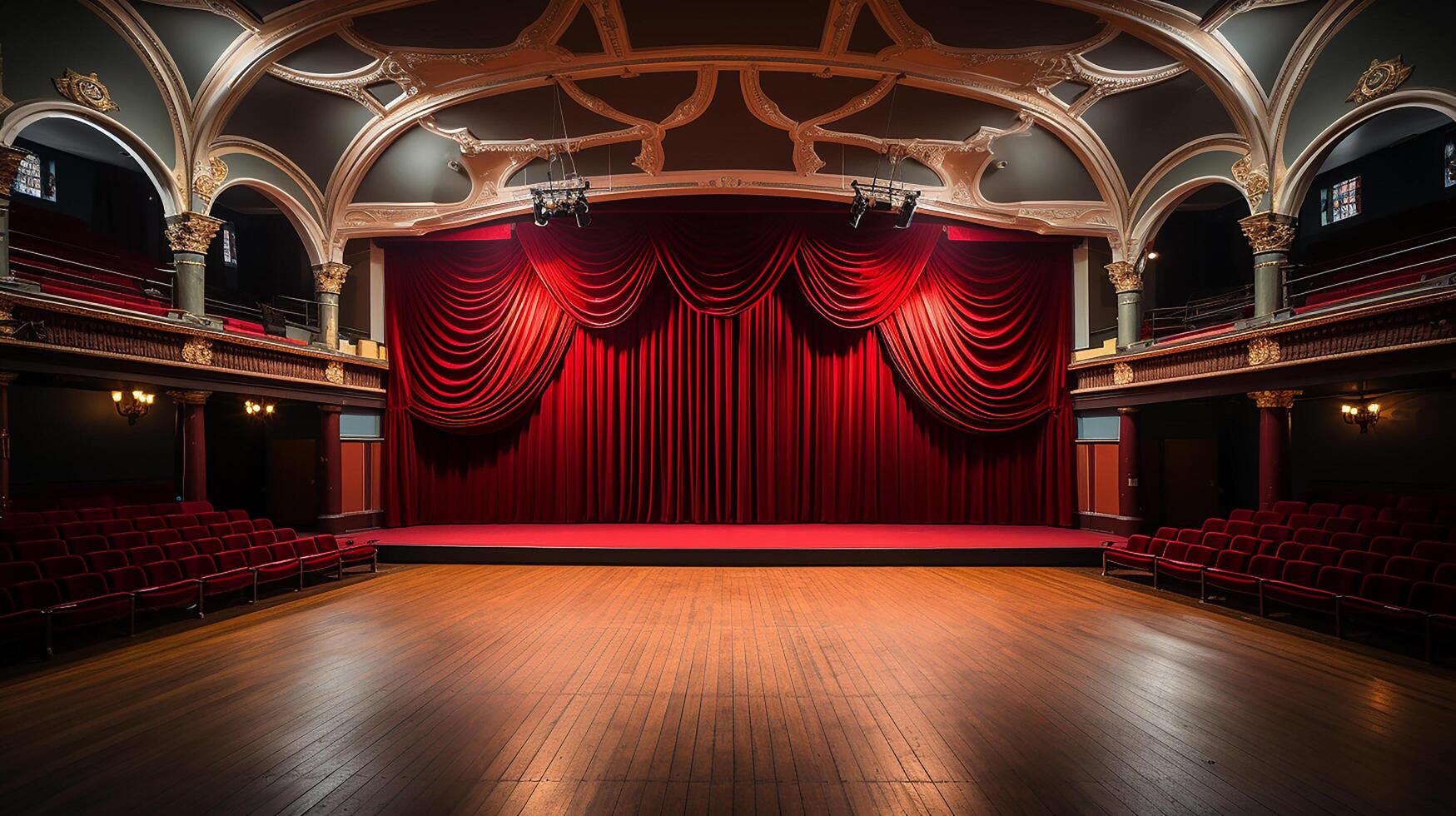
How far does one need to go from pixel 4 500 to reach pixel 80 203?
766cm

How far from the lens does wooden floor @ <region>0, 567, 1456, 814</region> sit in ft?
9.97

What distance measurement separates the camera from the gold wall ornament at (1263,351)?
838cm

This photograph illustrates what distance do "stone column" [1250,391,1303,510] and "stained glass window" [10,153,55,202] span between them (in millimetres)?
19072

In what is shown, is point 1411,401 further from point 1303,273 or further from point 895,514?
point 895,514

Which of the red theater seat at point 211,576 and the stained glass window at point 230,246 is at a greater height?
the stained glass window at point 230,246

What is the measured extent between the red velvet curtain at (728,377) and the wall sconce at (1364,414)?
436 cm

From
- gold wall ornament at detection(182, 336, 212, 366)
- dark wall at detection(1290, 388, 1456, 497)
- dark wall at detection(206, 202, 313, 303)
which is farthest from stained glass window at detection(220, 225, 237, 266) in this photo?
dark wall at detection(1290, 388, 1456, 497)

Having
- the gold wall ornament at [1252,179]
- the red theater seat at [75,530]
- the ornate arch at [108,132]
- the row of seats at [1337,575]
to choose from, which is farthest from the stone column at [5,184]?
the gold wall ornament at [1252,179]

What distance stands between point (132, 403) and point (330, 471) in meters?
4.03

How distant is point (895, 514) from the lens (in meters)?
12.3

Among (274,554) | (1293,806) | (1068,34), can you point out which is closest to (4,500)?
(274,554)

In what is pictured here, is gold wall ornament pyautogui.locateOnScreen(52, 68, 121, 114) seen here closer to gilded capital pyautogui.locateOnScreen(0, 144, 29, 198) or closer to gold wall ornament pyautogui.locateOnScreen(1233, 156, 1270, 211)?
gilded capital pyautogui.locateOnScreen(0, 144, 29, 198)

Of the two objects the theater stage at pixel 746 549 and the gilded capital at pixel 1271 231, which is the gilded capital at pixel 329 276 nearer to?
the theater stage at pixel 746 549

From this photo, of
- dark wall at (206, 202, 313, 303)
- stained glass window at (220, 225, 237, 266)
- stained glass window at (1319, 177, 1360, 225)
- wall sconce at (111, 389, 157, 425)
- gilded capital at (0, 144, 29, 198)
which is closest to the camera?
gilded capital at (0, 144, 29, 198)
